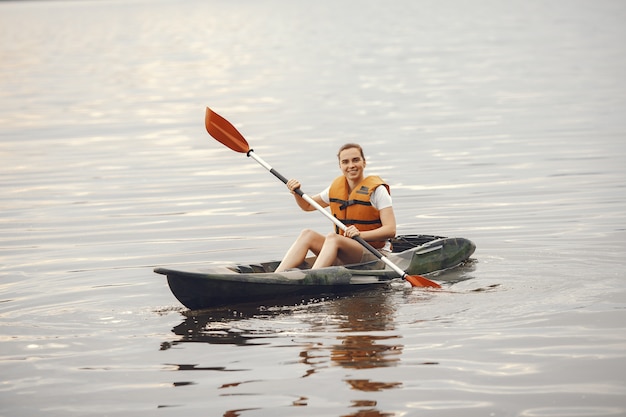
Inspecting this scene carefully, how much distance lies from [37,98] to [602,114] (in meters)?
12.8

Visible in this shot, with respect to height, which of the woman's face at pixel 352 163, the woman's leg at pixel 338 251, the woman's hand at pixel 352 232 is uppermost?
the woman's face at pixel 352 163

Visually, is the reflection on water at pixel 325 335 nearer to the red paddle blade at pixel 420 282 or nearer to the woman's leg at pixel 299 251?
the red paddle blade at pixel 420 282

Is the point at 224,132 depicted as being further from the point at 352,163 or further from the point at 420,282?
the point at 420,282

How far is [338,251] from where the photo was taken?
8078mm

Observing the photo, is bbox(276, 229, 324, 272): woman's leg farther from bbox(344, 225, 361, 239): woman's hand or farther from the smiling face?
the smiling face

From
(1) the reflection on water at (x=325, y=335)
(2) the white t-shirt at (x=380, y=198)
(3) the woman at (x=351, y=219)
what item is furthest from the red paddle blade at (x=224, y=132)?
(1) the reflection on water at (x=325, y=335)

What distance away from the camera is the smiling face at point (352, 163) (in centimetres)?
816

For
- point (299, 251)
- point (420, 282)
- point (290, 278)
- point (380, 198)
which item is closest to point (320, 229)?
point (380, 198)

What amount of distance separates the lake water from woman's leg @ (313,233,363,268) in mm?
357

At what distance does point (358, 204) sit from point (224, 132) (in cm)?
147

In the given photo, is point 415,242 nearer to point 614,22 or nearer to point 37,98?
point 37,98

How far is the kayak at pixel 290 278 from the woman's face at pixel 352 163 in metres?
0.65

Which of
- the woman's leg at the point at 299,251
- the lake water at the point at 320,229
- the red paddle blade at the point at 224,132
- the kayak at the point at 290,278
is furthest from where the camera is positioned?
the red paddle blade at the point at 224,132

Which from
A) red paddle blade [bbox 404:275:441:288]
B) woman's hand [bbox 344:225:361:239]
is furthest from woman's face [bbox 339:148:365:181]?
red paddle blade [bbox 404:275:441:288]
